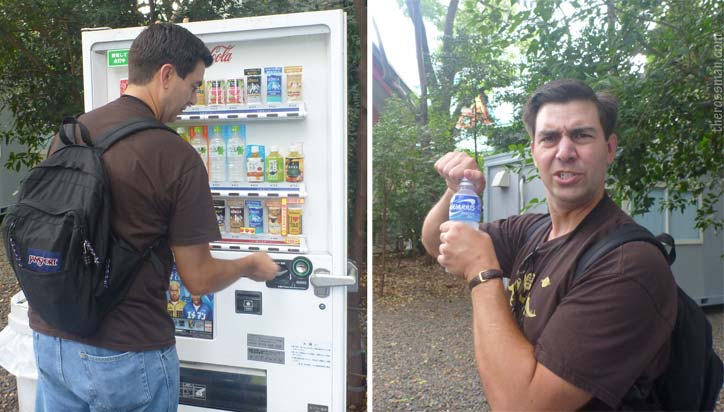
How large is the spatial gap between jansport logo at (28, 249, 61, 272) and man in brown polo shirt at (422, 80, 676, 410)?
1.15 meters

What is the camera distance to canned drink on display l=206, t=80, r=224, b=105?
2.72 meters

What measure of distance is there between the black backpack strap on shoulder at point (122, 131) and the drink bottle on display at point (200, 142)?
988mm

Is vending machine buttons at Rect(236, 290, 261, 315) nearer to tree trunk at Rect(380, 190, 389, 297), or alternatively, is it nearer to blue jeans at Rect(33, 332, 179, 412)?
tree trunk at Rect(380, 190, 389, 297)

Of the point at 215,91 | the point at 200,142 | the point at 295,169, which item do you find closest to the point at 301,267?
the point at 295,169

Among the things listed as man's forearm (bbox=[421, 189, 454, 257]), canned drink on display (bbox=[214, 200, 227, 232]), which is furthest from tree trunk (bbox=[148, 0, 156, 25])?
man's forearm (bbox=[421, 189, 454, 257])

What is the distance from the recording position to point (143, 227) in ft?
5.79

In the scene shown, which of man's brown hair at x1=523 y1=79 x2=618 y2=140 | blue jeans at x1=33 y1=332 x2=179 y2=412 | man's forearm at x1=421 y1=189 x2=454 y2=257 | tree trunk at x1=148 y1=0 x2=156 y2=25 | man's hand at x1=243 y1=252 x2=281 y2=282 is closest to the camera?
man's brown hair at x1=523 y1=79 x2=618 y2=140

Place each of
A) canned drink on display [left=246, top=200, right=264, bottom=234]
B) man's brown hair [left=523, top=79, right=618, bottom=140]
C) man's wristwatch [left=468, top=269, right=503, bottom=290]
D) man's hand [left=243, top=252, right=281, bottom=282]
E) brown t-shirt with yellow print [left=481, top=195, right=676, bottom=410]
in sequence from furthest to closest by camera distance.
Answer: canned drink on display [left=246, top=200, right=264, bottom=234]
man's hand [left=243, top=252, right=281, bottom=282]
man's brown hair [left=523, top=79, right=618, bottom=140]
man's wristwatch [left=468, top=269, right=503, bottom=290]
brown t-shirt with yellow print [left=481, top=195, right=676, bottom=410]

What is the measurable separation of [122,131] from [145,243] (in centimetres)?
36

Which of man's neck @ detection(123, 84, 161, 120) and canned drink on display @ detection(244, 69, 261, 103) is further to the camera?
canned drink on display @ detection(244, 69, 261, 103)

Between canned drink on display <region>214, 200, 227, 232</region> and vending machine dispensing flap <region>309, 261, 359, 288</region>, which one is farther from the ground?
canned drink on display <region>214, 200, 227, 232</region>

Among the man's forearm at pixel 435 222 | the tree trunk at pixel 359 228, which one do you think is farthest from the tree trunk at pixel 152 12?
the man's forearm at pixel 435 222

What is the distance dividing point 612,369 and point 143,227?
4.53 ft

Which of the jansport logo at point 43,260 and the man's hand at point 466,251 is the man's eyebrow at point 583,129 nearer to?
the man's hand at point 466,251
